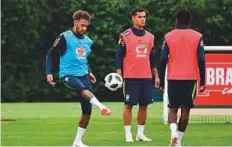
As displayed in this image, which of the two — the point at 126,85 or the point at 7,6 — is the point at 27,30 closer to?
the point at 7,6

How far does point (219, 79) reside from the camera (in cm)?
1956

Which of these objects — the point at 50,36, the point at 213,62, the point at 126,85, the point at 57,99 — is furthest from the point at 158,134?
the point at 50,36

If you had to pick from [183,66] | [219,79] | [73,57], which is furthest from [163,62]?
[219,79]

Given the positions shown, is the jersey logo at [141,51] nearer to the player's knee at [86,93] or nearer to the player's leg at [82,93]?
the player's leg at [82,93]

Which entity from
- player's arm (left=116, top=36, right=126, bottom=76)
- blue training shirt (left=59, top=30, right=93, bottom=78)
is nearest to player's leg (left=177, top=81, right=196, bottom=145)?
Answer: blue training shirt (left=59, top=30, right=93, bottom=78)

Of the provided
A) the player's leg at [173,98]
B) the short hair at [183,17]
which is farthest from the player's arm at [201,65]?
the short hair at [183,17]

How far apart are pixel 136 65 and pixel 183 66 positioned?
2.07m

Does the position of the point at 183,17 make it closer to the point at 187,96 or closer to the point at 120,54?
the point at 187,96

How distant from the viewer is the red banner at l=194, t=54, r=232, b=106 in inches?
A: 766

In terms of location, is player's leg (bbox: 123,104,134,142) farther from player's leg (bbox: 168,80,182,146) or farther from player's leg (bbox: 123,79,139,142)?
player's leg (bbox: 168,80,182,146)

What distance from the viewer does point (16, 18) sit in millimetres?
53906

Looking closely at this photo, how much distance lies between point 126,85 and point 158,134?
5.90ft

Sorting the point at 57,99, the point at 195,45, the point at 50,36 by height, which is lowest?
the point at 57,99

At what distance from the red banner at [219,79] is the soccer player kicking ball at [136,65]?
478 cm
